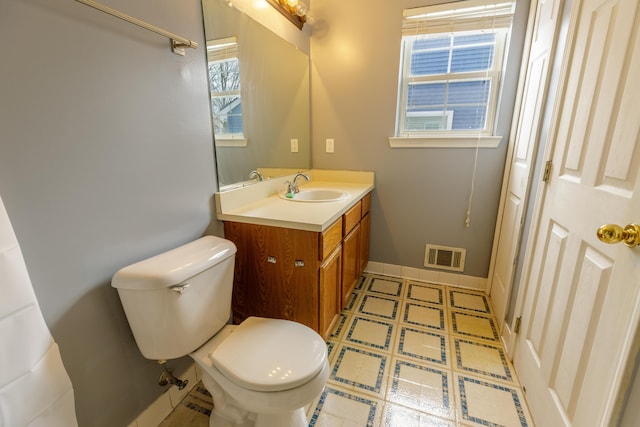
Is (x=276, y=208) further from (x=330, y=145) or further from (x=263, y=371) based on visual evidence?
(x=330, y=145)

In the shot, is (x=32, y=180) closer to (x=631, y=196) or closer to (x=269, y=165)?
(x=269, y=165)

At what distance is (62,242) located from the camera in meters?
0.82

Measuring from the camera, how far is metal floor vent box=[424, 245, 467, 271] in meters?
2.23

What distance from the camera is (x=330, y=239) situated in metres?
1.41

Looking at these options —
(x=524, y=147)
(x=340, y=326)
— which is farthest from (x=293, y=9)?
(x=340, y=326)

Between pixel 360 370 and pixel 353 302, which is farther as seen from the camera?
pixel 353 302

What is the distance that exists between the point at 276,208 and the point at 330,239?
0.35 m

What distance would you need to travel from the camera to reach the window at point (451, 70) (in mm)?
1854

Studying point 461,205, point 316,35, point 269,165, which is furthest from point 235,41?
point 461,205

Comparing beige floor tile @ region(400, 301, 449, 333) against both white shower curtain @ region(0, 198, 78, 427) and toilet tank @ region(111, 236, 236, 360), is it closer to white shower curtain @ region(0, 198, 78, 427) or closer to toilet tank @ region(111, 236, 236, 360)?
toilet tank @ region(111, 236, 236, 360)

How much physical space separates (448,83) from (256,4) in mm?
1389

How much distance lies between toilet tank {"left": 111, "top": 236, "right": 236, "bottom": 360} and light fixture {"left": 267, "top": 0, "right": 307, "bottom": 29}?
5.17 ft

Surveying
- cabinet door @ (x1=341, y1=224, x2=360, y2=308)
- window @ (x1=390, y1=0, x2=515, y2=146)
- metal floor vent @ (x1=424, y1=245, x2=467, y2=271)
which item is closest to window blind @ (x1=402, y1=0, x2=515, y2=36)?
window @ (x1=390, y1=0, x2=515, y2=146)

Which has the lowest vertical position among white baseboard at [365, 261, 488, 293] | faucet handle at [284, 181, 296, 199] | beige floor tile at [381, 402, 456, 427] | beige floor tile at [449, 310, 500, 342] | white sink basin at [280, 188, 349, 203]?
beige floor tile at [381, 402, 456, 427]
